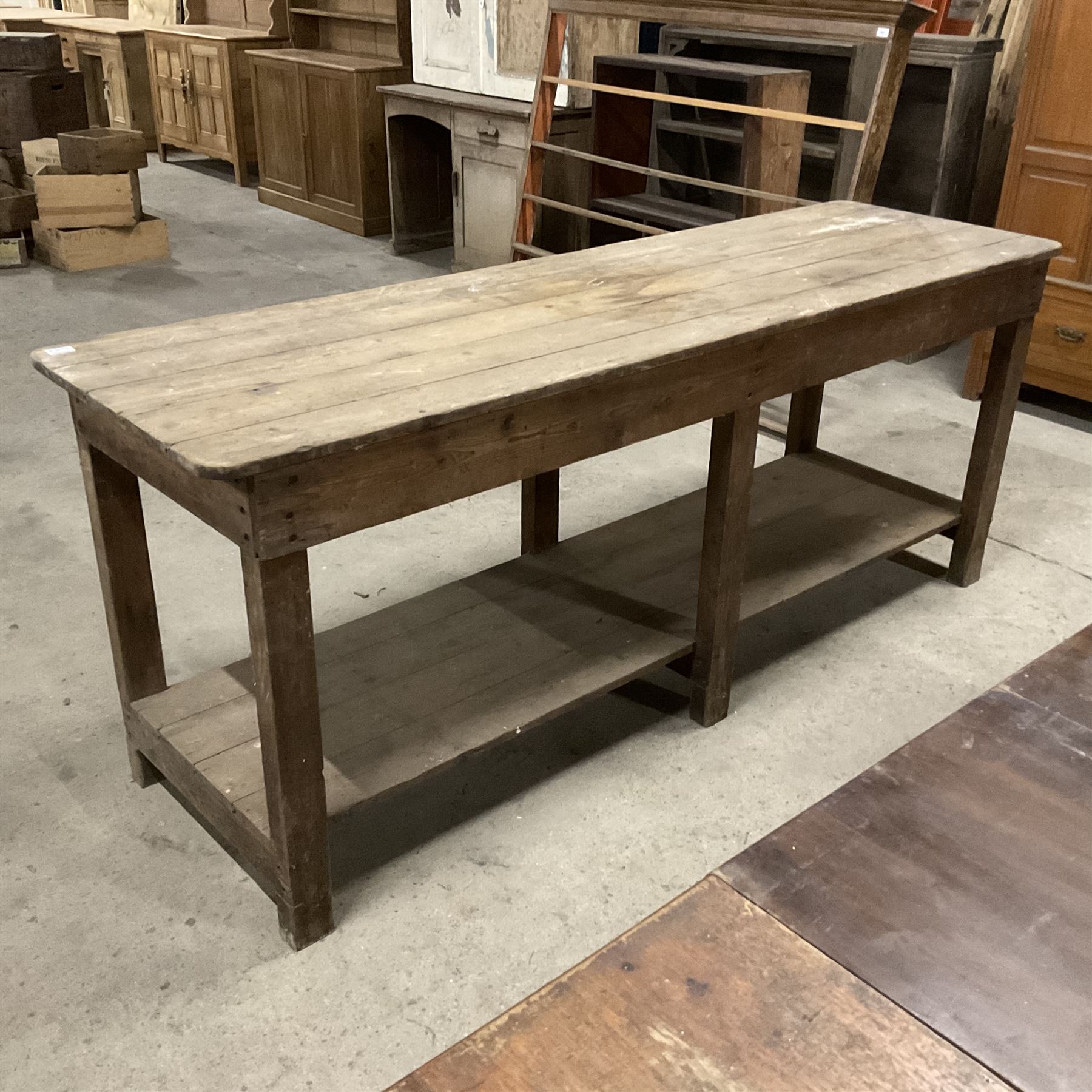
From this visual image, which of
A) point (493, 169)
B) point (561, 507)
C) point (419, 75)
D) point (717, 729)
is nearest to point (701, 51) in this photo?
point (493, 169)

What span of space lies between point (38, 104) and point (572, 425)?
497 cm

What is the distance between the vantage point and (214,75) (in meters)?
7.30

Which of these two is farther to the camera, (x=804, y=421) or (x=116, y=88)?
(x=116, y=88)

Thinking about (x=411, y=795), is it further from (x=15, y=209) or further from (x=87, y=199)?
(x=15, y=209)

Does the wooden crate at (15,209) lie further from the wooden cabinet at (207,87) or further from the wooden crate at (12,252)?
the wooden cabinet at (207,87)

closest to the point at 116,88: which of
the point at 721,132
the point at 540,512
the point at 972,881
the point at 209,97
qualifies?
the point at 209,97

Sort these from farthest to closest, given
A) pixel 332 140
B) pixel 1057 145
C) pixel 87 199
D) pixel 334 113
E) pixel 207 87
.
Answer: pixel 207 87, pixel 332 140, pixel 334 113, pixel 87 199, pixel 1057 145

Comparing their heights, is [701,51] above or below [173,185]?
above

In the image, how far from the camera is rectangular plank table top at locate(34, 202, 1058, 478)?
4.88ft

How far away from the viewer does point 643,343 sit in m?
1.80

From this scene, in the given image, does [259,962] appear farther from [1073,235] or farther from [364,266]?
[364,266]

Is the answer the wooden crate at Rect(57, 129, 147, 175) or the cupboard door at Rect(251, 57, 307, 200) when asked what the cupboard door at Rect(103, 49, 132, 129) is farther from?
the wooden crate at Rect(57, 129, 147, 175)

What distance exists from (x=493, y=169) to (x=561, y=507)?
2.35 m

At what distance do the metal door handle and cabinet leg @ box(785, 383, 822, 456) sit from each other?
1.28m
